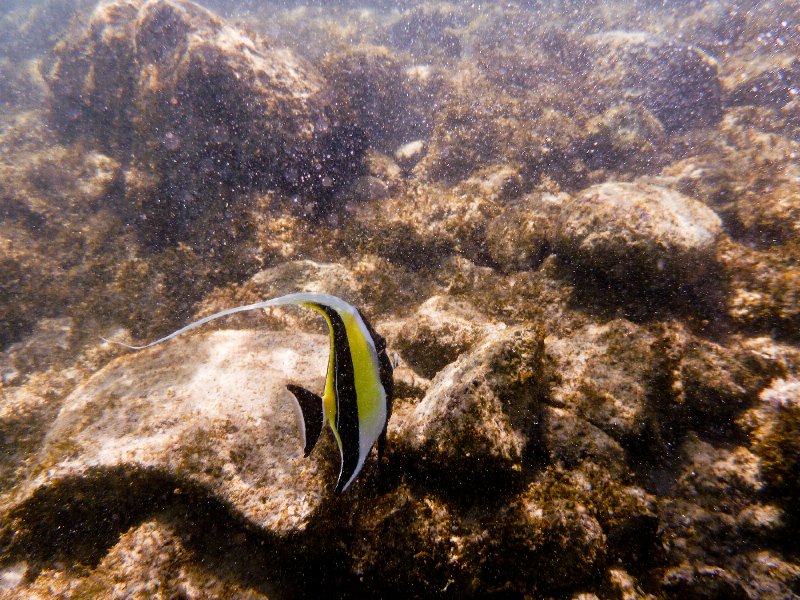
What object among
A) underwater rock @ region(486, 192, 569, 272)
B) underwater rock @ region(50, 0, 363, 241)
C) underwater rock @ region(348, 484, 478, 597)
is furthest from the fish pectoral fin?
underwater rock @ region(50, 0, 363, 241)

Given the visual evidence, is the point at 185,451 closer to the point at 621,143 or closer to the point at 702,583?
the point at 702,583

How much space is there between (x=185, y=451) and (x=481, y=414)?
6.02 ft

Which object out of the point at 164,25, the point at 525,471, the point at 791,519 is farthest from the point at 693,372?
the point at 164,25

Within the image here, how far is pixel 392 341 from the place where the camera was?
11.0 feet

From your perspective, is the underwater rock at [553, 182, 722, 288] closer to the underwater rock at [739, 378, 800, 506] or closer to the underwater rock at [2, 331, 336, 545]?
the underwater rock at [739, 378, 800, 506]

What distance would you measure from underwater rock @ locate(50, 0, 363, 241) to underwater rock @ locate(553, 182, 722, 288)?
3602 mm

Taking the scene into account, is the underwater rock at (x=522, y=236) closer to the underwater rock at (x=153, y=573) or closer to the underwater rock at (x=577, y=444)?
the underwater rock at (x=577, y=444)

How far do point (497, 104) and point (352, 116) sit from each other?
11.9 ft

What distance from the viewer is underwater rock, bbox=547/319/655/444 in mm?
2447

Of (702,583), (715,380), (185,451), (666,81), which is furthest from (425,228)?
(666,81)

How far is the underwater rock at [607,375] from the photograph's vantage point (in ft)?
8.03

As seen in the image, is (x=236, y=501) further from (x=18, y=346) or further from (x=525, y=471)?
(x=18, y=346)

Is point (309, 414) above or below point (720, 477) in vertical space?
above

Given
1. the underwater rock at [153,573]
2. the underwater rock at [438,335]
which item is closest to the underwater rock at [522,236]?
the underwater rock at [438,335]
